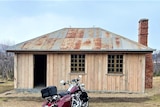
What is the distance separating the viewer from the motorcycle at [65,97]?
611 centimetres

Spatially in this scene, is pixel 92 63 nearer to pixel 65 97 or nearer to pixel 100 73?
pixel 100 73

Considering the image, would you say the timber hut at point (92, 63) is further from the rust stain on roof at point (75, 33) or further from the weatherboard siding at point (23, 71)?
the rust stain on roof at point (75, 33)

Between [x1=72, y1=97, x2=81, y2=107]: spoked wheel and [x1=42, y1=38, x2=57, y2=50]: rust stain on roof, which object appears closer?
[x1=72, y1=97, x2=81, y2=107]: spoked wheel

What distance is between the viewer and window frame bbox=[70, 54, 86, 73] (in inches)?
485

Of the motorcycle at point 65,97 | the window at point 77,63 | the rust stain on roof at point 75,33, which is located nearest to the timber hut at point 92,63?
the window at point 77,63

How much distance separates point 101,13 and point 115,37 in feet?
12.6

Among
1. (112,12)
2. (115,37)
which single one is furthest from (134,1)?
(115,37)

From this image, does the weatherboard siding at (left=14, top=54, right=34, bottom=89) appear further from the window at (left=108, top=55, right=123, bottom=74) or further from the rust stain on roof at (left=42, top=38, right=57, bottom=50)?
the window at (left=108, top=55, right=123, bottom=74)

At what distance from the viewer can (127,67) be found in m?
12.1

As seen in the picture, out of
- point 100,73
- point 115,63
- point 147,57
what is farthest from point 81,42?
point 147,57

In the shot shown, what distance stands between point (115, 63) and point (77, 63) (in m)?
1.99

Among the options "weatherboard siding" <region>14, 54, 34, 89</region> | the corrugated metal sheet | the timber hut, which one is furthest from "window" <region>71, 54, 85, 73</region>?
"weatherboard siding" <region>14, 54, 34, 89</region>

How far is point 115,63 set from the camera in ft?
39.7

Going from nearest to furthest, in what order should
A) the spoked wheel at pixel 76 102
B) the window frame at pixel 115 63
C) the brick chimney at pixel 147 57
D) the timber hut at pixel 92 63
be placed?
the spoked wheel at pixel 76 102 → the timber hut at pixel 92 63 → the window frame at pixel 115 63 → the brick chimney at pixel 147 57
